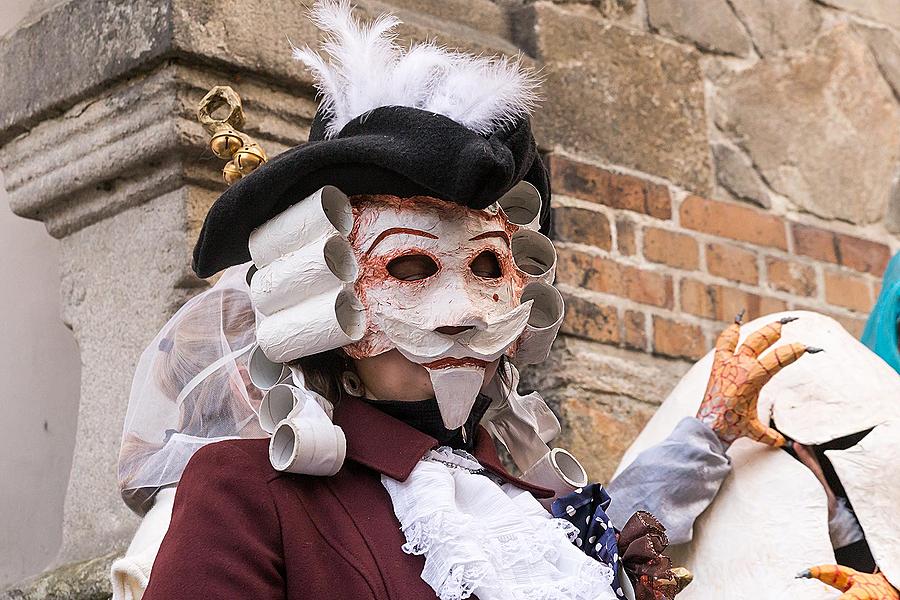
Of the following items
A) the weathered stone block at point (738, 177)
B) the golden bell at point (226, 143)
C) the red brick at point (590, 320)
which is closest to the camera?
the golden bell at point (226, 143)

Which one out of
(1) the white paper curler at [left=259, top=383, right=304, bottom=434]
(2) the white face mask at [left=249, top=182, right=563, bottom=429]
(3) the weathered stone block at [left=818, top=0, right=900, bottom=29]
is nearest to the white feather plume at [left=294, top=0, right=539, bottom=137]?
(2) the white face mask at [left=249, top=182, right=563, bottom=429]

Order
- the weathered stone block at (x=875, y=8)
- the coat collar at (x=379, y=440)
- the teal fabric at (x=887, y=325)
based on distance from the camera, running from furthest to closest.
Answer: the weathered stone block at (x=875, y=8)
the teal fabric at (x=887, y=325)
the coat collar at (x=379, y=440)

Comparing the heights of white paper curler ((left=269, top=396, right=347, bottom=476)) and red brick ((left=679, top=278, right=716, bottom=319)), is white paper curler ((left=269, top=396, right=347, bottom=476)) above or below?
above

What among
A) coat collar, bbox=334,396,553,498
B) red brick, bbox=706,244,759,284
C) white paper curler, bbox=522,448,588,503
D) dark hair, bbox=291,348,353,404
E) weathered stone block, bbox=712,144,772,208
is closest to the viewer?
coat collar, bbox=334,396,553,498

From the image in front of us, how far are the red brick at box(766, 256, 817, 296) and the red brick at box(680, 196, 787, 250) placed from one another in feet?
0.14

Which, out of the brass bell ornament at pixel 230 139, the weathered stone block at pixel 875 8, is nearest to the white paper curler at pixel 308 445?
the brass bell ornament at pixel 230 139

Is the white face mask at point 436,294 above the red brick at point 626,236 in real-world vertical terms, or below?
above

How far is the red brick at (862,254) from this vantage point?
3248mm

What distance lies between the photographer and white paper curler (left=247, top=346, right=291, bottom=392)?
183 centimetres

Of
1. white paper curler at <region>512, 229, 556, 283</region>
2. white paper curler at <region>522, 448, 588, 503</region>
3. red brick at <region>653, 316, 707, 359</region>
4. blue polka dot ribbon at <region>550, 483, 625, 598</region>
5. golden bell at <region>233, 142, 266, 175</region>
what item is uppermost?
golden bell at <region>233, 142, 266, 175</region>

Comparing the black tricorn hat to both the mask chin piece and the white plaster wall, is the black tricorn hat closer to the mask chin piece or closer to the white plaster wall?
the mask chin piece

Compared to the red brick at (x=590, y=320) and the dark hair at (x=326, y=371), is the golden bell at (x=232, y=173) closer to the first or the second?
the dark hair at (x=326, y=371)

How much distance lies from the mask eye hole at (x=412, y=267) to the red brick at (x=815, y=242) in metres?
1.58

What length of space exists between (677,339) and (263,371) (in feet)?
4.14
